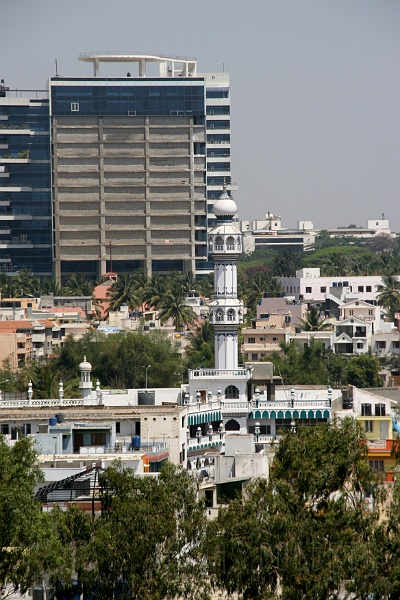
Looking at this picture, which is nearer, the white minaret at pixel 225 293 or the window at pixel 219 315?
the white minaret at pixel 225 293

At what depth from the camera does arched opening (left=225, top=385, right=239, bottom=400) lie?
81812mm

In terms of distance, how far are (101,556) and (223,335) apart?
39.6 meters

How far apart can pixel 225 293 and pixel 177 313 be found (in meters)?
55.7

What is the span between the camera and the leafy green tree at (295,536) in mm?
44219

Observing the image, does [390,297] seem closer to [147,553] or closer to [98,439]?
[98,439]

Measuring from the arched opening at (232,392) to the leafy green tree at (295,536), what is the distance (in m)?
31.9

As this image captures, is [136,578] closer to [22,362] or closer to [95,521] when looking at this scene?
[95,521]

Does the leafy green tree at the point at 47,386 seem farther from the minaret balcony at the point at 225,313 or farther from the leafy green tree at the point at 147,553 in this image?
the leafy green tree at the point at 147,553

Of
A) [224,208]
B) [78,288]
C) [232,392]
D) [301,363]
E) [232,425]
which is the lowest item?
[232,425]

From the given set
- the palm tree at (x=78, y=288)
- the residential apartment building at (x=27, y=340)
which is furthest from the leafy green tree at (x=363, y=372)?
the palm tree at (x=78, y=288)

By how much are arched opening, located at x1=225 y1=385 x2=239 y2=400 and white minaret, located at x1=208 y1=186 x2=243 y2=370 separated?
1582mm

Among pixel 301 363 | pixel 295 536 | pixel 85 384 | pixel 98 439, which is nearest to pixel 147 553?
pixel 295 536

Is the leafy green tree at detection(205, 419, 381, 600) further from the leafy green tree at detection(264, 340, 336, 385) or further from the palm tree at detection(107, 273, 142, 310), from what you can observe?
the palm tree at detection(107, 273, 142, 310)

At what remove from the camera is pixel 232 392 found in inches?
3236
